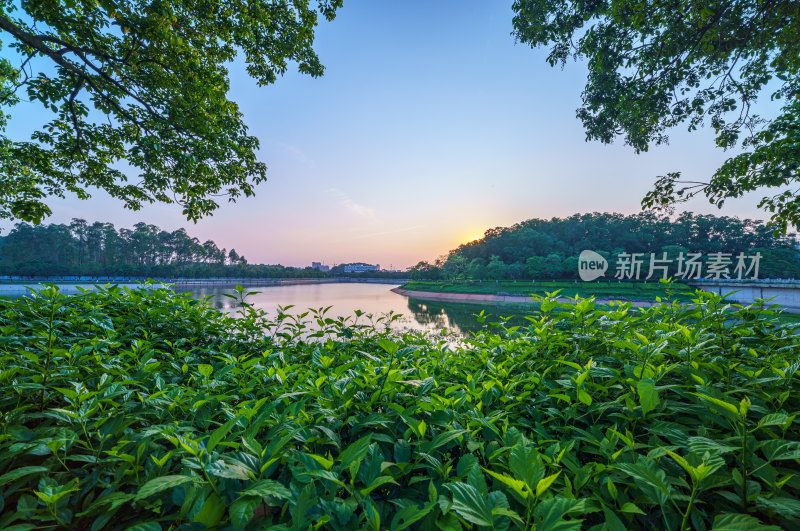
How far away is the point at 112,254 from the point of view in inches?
1841

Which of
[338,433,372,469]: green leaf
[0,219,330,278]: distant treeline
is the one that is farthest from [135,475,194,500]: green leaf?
[0,219,330,278]: distant treeline

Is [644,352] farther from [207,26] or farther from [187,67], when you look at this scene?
[207,26]

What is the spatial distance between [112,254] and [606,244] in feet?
247

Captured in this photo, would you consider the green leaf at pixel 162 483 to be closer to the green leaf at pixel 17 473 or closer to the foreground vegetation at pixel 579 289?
the green leaf at pixel 17 473

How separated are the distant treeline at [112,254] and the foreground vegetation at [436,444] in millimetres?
51562

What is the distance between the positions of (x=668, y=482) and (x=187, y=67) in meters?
5.98

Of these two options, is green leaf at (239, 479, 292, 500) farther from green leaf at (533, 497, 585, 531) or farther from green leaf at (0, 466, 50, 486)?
green leaf at (0, 466, 50, 486)

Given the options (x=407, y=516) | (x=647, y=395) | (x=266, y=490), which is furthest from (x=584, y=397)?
(x=266, y=490)

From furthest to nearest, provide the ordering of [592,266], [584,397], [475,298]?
[592,266], [475,298], [584,397]

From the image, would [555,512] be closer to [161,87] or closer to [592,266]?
[161,87]

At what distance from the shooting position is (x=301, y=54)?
5.23m

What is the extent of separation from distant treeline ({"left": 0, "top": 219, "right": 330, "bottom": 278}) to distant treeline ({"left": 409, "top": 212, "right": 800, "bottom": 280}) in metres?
34.9

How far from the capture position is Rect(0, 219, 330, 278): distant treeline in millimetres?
38438

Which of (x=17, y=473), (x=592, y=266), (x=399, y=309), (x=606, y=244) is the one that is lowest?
(x=399, y=309)
